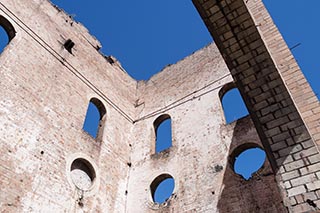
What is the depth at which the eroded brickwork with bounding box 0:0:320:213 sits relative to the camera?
14.5ft

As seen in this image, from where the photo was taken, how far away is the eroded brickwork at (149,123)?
14.5 ft

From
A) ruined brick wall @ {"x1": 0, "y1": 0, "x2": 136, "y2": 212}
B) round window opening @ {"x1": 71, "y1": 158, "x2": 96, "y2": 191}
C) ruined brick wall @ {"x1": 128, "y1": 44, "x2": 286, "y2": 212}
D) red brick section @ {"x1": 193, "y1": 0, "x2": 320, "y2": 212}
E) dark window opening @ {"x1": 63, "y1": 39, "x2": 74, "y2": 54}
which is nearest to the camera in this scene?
red brick section @ {"x1": 193, "y1": 0, "x2": 320, "y2": 212}

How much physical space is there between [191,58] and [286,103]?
8.44 meters

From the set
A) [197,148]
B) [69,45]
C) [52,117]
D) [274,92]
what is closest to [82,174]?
[52,117]

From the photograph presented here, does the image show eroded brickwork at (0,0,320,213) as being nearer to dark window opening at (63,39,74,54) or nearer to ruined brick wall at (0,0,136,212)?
ruined brick wall at (0,0,136,212)

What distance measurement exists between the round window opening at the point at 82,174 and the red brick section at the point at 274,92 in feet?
18.5

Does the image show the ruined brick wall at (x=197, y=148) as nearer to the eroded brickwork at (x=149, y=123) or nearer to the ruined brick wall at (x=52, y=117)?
the eroded brickwork at (x=149, y=123)

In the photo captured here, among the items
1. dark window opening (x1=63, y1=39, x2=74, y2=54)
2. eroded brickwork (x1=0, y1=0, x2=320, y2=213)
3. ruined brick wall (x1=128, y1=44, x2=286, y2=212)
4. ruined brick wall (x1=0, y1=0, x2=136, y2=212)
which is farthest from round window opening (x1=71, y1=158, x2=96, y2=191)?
dark window opening (x1=63, y1=39, x2=74, y2=54)

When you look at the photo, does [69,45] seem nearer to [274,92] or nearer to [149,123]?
[149,123]

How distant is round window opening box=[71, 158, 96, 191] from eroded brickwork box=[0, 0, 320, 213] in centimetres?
5

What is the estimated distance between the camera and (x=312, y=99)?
4332mm

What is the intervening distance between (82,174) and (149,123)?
3.68 m

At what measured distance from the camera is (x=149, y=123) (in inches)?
454

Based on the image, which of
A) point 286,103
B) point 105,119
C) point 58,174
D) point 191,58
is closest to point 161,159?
point 105,119
